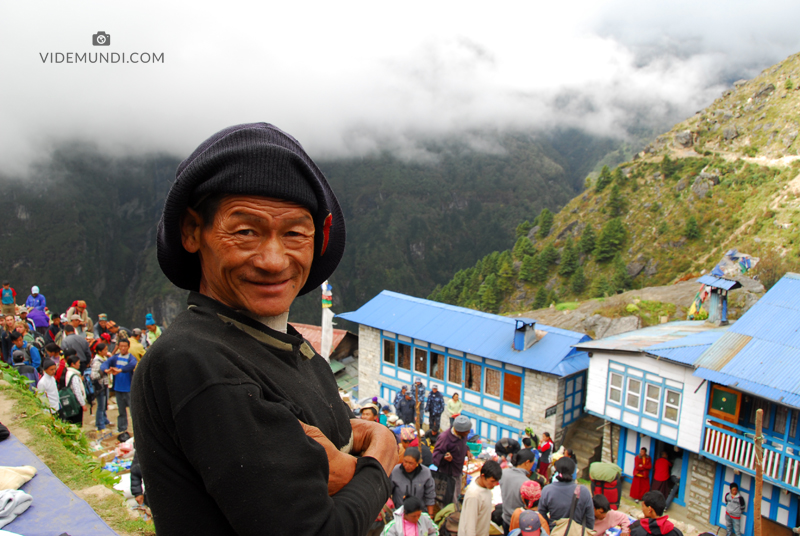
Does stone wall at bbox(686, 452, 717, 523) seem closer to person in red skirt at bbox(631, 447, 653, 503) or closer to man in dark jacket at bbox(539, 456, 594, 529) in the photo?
person in red skirt at bbox(631, 447, 653, 503)

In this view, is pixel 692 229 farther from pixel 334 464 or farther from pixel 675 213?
pixel 334 464

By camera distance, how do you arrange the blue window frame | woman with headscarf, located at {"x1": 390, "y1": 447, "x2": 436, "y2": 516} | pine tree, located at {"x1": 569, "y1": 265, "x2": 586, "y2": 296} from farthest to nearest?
pine tree, located at {"x1": 569, "y1": 265, "x2": 586, "y2": 296}
the blue window frame
woman with headscarf, located at {"x1": 390, "y1": 447, "x2": 436, "y2": 516}

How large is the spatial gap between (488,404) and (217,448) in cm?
1855

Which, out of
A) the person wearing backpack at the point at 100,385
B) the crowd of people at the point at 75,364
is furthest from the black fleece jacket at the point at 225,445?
the person wearing backpack at the point at 100,385

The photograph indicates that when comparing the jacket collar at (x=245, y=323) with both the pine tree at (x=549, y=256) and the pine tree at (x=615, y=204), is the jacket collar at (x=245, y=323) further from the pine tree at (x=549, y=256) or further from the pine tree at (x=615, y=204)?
the pine tree at (x=615, y=204)

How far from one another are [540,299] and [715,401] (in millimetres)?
35753

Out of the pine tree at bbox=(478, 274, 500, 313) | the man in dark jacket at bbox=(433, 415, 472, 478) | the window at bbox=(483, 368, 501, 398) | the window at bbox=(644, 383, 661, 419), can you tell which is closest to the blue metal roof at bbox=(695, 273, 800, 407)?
the window at bbox=(644, 383, 661, 419)

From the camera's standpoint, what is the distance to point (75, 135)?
124000mm

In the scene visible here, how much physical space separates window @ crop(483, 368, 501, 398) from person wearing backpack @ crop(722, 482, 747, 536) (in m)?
7.59

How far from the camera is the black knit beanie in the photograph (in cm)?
119

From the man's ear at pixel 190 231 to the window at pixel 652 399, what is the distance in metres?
16.5

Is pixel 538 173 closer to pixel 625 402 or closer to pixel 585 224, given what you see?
pixel 585 224

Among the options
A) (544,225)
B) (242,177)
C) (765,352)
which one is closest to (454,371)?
(765,352)

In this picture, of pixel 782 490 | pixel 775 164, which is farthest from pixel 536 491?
pixel 775 164
